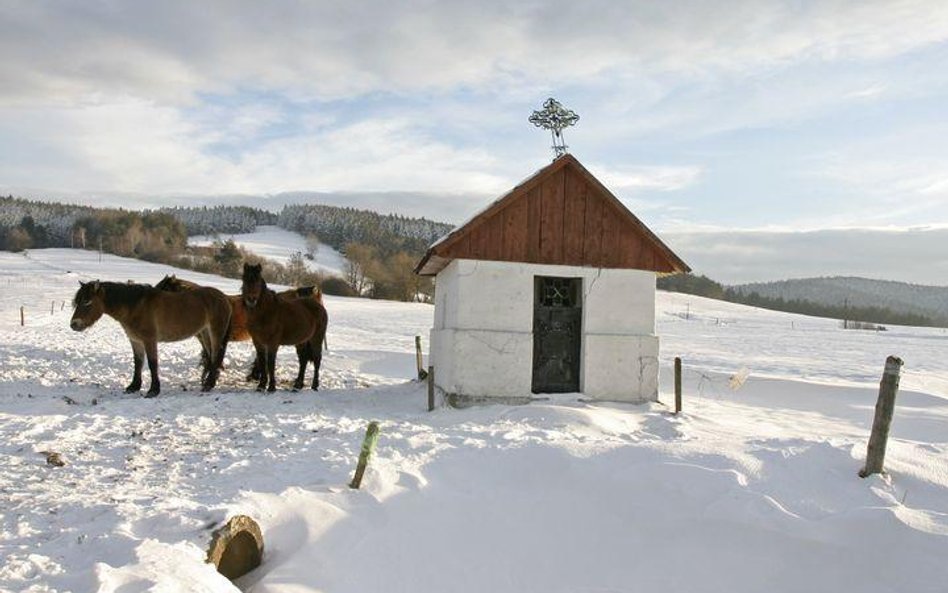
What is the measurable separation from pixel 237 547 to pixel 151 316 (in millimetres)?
7476

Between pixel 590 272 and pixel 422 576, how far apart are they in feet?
24.9

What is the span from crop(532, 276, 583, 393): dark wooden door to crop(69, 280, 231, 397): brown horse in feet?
19.5

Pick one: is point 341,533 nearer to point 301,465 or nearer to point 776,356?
point 301,465

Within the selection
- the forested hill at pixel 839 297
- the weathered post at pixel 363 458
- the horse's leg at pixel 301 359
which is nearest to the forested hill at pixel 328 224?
the forested hill at pixel 839 297

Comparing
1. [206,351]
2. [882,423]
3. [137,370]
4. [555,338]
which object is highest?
[555,338]

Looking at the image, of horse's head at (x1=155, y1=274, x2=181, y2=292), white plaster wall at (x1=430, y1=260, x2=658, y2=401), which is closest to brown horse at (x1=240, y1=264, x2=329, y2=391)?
horse's head at (x1=155, y1=274, x2=181, y2=292)

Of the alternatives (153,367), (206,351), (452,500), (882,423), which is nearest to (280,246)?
(206,351)

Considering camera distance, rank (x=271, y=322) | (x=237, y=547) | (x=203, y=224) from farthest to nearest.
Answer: (x=203, y=224) → (x=271, y=322) → (x=237, y=547)

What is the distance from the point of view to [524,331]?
38.0ft

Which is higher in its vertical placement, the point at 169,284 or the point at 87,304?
the point at 169,284

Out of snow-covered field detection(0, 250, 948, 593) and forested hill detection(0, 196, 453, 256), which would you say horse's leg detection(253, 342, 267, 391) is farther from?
forested hill detection(0, 196, 453, 256)

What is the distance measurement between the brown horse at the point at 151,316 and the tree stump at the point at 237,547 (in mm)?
6653

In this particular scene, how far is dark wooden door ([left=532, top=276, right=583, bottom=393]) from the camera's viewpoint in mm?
12031

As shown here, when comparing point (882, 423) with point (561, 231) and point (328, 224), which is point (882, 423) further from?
point (328, 224)
